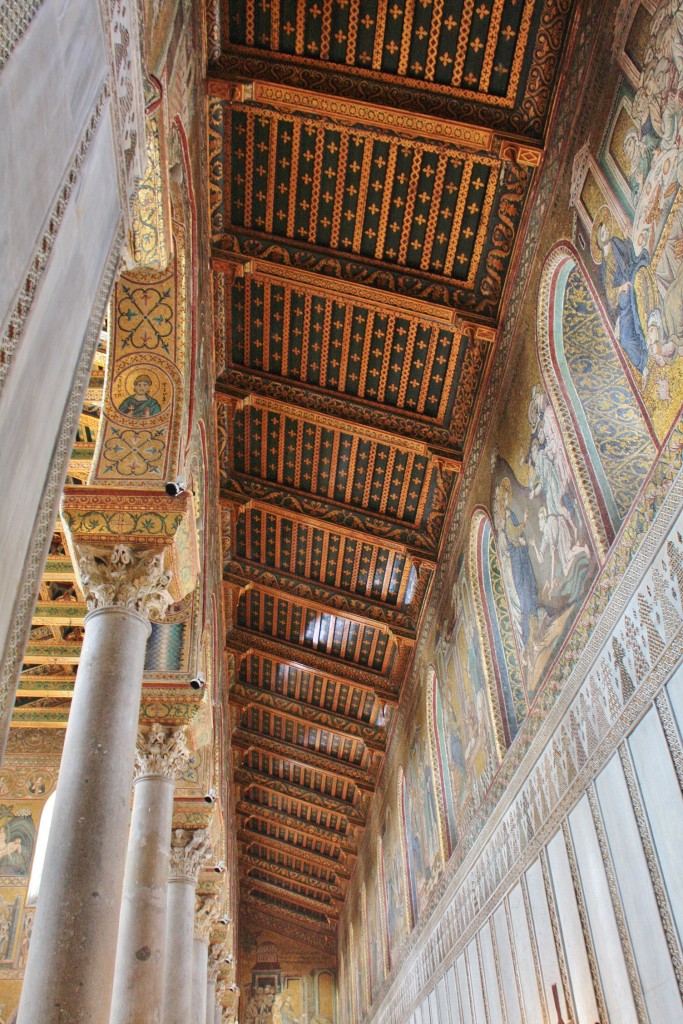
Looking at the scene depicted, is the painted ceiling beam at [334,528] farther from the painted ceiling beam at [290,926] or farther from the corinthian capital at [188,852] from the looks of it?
the painted ceiling beam at [290,926]

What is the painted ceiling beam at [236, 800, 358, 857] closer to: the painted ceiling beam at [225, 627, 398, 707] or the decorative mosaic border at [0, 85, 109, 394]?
the painted ceiling beam at [225, 627, 398, 707]

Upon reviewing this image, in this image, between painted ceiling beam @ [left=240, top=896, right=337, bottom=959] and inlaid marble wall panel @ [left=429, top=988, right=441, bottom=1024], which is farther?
painted ceiling beam @ [left=240, top=896, right=337, bottom=959]

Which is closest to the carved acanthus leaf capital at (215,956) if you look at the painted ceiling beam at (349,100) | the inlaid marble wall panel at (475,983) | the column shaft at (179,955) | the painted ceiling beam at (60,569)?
the column shaft at (179,955)

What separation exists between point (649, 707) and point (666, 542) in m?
1.08

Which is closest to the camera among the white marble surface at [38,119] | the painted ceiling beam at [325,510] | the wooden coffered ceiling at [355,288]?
the white marble surface at [38,119]

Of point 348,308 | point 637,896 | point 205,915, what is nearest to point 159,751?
point 637,896

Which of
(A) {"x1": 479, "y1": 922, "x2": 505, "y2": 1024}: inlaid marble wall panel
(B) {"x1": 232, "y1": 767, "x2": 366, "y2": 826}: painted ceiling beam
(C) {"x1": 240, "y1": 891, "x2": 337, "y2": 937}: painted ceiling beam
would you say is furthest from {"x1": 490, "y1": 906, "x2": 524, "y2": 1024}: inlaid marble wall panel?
(C) {"x1": 240, "y1": 891, "x2": 337, "y2": 937}: painted ceiling beam

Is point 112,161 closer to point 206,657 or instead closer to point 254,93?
point 254,93

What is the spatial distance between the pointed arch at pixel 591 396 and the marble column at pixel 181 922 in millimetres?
7069

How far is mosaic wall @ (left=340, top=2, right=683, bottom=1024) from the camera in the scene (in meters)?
5.75

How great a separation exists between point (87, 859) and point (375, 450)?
25.3 ft

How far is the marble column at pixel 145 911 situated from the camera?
7219 mm

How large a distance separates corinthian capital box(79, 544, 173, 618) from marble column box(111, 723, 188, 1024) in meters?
2.65

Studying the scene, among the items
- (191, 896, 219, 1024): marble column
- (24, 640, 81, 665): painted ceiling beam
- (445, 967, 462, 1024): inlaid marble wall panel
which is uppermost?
(24, 640, 81, 665): painted ceiling beam
